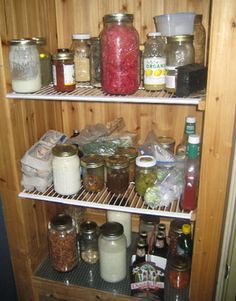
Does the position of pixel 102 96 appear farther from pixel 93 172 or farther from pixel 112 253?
pixel 112 253

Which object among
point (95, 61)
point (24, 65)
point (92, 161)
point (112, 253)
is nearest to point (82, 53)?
point (95, 61)

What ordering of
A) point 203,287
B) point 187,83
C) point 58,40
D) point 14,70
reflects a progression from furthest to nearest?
point 58,40 < point 203,287 < point 14,70 < point 187,83

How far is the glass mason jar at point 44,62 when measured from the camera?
51.3 inches

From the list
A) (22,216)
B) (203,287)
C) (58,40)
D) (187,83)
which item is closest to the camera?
(187,83)

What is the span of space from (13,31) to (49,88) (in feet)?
0.87

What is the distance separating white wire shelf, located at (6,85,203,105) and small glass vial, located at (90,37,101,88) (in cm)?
4

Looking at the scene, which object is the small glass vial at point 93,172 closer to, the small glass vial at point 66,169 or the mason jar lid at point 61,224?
the small glass vial at point 66,169

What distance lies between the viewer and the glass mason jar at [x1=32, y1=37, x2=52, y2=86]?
4.28ft

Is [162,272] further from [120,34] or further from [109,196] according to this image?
[120,34]

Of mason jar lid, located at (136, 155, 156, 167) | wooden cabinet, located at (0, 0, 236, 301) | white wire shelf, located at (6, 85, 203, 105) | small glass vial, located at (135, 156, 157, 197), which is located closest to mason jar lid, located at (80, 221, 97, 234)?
wooden cabinet, located at (0, 0, 236, 301)

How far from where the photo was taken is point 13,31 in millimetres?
1220

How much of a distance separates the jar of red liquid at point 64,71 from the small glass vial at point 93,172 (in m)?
0.33

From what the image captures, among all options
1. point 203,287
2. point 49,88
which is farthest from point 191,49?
point 203,287

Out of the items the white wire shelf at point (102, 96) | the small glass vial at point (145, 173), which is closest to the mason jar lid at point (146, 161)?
the small glass vial at point (145, 173)
